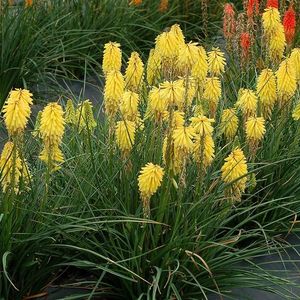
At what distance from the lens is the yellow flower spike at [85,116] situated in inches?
160

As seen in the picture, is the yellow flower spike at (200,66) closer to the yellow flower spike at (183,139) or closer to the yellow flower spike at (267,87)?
the yellow flower spike at (267,87)

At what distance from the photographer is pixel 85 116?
13.3 feet

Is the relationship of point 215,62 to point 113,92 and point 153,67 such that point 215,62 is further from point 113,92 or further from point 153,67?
point 113,92

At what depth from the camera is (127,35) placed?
7496 millimetres

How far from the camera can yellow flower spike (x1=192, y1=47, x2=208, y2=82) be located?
12.7 feet

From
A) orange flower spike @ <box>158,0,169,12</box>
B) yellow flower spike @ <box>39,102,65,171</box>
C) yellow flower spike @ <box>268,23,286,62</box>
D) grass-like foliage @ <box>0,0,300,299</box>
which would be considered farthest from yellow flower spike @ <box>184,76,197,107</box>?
orange flower spike @ <box>158,0,169,12</box>

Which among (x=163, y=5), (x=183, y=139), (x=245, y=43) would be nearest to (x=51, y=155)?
(x=183, y=139)

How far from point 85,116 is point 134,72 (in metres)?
0.33

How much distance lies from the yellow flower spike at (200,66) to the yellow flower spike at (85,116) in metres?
0.54

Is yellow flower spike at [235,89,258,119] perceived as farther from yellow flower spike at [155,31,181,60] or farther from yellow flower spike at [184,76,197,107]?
yellow flower spike at [155,31,181,60]

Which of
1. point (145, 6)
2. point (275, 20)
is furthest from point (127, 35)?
point (275, 20)

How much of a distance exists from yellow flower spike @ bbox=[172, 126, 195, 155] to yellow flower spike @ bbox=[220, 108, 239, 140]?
2.62 feet

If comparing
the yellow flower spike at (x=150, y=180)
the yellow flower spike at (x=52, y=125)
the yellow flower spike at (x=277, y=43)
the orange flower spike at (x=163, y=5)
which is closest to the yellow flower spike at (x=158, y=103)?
the yellow flower spike at (x=150, y=180)

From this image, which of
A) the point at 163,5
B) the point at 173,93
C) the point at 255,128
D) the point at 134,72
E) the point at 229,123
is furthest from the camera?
the point at 163,5
